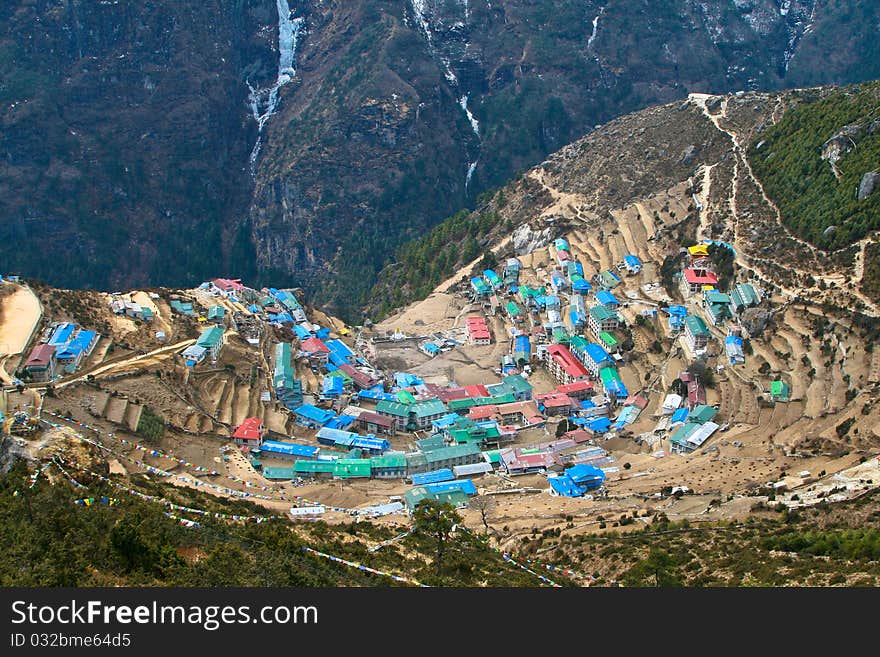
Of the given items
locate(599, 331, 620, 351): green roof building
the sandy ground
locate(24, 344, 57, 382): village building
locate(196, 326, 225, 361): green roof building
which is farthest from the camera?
locate(599, 331, 620, 351): green roof building

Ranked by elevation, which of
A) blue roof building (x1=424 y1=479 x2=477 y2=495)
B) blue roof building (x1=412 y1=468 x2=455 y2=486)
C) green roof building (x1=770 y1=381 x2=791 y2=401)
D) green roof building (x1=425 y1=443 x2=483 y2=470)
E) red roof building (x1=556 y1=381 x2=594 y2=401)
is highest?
red roof building (x1=556 y1=381 x2=594 y2=401)

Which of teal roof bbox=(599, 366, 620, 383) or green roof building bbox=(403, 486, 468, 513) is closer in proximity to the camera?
green roof building bbox=(403, 486, 468, 513)

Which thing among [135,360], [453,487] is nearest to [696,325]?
[453,487]

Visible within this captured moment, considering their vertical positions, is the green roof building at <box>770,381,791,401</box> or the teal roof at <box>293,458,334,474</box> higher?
the green roof building at <box>770,381,791,401</box>

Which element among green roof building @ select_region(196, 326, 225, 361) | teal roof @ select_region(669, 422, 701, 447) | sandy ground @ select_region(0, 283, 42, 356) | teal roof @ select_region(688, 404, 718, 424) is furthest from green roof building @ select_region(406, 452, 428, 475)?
sandy ground @ select_region(0, 283, 42, 356)

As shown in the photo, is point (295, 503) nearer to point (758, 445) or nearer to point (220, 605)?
point (758, 445)

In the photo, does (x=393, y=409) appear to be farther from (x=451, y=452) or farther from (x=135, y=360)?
(x=135, y=360)

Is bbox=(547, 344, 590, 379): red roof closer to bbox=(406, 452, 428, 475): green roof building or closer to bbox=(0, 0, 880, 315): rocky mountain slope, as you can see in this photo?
bbox=(406, 452, 428, 475): green roof building

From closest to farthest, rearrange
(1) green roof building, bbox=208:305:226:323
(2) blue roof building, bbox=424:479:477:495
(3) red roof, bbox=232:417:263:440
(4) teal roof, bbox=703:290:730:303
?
1. (2) blue roof building, bbox=424:479:477:495
2. (3) red roof, bbox=232:417:263:440
3. (1) green roof building, bbox=208:305:226:323
4. (4) teal roof, bbox=703:290:730:303
